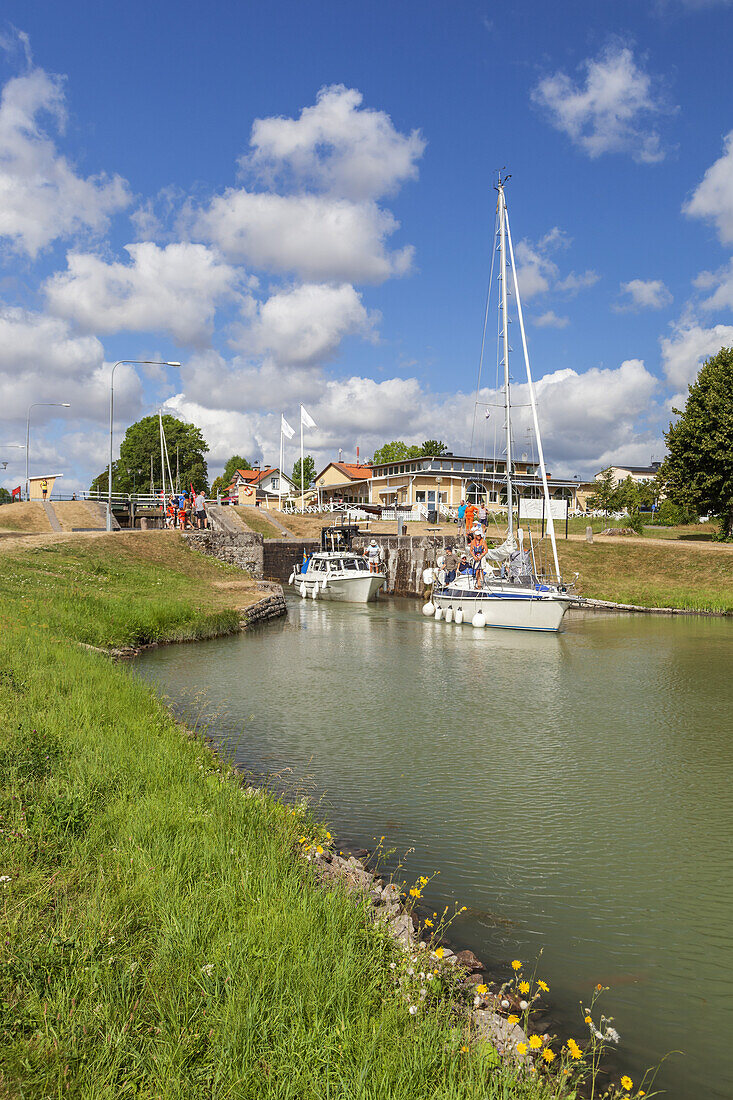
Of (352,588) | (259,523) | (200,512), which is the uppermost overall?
(200,512)

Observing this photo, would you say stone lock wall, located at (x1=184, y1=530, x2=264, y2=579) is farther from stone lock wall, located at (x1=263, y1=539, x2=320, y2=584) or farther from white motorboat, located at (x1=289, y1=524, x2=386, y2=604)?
stone lock wall, located at (x1=263, y1=539, x2=320, y2=584)

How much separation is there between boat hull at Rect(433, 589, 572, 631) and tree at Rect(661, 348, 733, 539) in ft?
92.5

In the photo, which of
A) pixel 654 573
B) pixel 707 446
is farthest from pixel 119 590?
pixel 707 446

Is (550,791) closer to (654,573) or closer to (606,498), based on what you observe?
(654,573)

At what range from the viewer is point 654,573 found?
4678 cm

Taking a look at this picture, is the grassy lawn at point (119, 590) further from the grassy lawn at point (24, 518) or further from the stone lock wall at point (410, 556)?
the stone lock wall at point (410, 556)

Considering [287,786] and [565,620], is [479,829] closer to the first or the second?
[287,786]

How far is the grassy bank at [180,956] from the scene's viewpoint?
12.4ft

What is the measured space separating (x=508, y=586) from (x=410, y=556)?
1985 centimetres

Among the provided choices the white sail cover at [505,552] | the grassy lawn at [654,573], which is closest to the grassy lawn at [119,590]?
the white sail cover at [505,552]

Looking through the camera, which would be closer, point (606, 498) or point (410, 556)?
point (410, 556)

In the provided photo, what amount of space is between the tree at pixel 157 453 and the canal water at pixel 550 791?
97.8 metres

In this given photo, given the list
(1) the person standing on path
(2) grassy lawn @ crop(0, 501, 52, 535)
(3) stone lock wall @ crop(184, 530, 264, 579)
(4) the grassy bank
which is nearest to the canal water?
(4) the grassy bank

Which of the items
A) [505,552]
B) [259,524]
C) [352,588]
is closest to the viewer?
→ [505,552]
